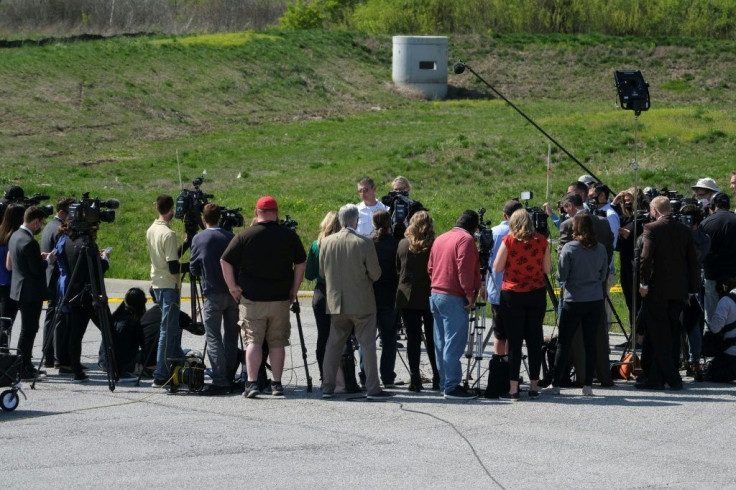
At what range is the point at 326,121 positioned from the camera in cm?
5262

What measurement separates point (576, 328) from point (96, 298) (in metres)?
4.72

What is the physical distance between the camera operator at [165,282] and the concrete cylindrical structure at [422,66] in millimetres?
49712

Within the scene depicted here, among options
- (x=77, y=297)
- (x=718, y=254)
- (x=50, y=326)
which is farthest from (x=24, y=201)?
(x=718, y=254)

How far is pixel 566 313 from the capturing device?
40.7 feet

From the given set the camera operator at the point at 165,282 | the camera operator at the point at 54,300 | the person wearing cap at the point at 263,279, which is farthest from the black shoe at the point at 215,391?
the camera operator at the point at 54,300

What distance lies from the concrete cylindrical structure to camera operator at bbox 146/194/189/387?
1957 inches

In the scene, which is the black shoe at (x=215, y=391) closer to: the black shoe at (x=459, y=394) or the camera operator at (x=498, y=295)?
the black shoe at (x=459, y=394)

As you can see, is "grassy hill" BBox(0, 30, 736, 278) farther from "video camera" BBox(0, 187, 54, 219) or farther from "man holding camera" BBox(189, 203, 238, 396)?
"man holding camera" BBox(189, 203, 238, 396)

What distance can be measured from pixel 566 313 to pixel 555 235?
13.6 meters

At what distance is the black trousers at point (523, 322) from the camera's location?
12086 mm

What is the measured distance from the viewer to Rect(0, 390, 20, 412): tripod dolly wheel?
448 inches

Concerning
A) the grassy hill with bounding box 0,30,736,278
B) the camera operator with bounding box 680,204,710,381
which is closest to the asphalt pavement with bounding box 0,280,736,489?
the camera operator with bounding box 680,204,710,381

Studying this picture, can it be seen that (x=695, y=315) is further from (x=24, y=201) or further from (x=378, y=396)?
(x=24, y=201)

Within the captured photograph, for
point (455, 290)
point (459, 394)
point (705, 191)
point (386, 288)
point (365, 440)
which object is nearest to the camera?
point (365, 440)
